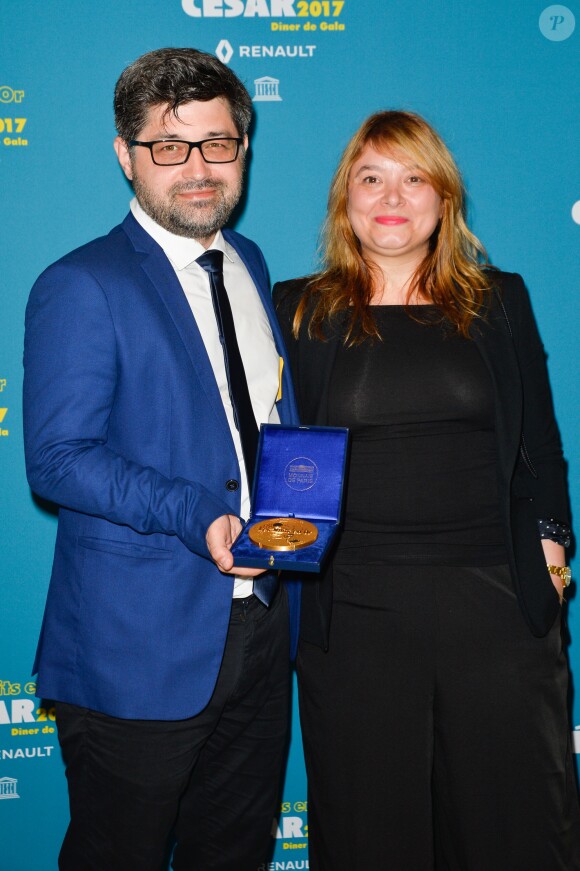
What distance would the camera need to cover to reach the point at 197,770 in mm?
2098

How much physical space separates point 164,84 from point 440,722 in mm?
1519

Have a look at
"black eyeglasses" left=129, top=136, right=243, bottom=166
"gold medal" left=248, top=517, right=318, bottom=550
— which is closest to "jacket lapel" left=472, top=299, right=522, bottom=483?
"gold medal" left=248, top=517, right=318, bottom=550

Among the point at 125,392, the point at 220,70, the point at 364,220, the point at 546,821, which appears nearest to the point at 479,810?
the point at 546,821

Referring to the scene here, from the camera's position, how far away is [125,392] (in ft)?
5.66

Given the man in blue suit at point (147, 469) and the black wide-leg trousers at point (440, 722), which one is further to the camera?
the black wide-leg trousers at point (440, 722)

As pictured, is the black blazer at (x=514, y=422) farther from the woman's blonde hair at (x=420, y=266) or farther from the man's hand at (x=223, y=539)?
the man's hand at (x=223, y=539)

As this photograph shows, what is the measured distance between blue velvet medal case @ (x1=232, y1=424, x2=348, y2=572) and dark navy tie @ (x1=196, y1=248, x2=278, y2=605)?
1.9 inches

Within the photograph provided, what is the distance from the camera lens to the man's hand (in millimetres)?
1570

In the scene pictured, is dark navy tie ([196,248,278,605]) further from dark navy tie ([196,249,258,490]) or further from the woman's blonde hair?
the woman's blonde hair

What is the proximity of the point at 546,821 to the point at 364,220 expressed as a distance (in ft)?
4.77

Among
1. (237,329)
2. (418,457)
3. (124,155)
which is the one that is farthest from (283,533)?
(124,155)

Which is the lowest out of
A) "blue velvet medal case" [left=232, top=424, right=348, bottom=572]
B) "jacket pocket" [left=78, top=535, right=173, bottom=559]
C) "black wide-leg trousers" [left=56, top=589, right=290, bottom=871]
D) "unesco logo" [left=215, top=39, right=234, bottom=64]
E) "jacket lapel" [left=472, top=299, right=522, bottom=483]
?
"black wide-leg trousers" [left=56, top=589, right=290, bottom=871]

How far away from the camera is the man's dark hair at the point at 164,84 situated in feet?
5.95

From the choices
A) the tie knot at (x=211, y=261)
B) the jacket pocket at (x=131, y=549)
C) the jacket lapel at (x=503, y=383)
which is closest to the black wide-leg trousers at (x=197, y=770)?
the jacket pocket at (x=131, y=549)
